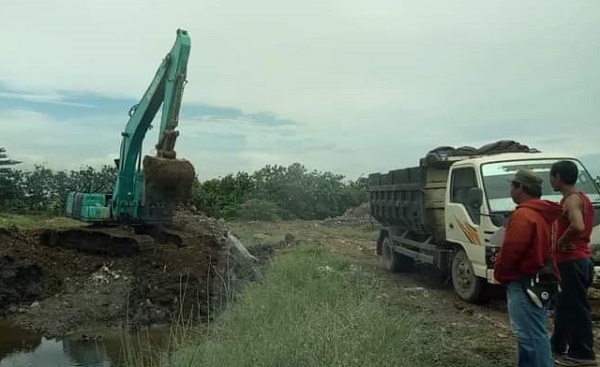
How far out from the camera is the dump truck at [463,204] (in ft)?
30.8

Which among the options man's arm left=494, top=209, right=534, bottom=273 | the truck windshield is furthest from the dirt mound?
man's arm left=494, top=209, right=534, bottom=273

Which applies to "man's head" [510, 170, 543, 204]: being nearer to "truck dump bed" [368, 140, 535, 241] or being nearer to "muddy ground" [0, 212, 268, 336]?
"muddy ground" [0, 212, 268, 336]

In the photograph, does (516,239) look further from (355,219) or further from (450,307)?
(355,219)

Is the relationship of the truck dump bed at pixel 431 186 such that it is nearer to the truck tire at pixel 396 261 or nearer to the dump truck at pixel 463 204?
the dump truck at pixel 463 204

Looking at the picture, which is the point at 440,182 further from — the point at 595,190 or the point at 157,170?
the point at 157,170

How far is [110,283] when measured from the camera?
12.2 meters

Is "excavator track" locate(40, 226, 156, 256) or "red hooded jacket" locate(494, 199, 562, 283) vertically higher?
"red hooded jacket" locate(494, 199, 562, 283)

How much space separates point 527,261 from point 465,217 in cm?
476

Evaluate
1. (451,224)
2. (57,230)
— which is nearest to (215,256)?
(57,230)

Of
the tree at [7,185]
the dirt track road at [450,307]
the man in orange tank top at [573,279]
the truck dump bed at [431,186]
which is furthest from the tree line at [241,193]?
the man in orange tank top at [573,279]

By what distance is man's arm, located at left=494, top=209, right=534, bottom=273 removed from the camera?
5051mm

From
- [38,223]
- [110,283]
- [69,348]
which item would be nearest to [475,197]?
[69,348]

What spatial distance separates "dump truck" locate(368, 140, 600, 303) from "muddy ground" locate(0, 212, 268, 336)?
10.3 feet

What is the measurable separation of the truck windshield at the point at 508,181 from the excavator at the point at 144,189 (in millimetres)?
6629
